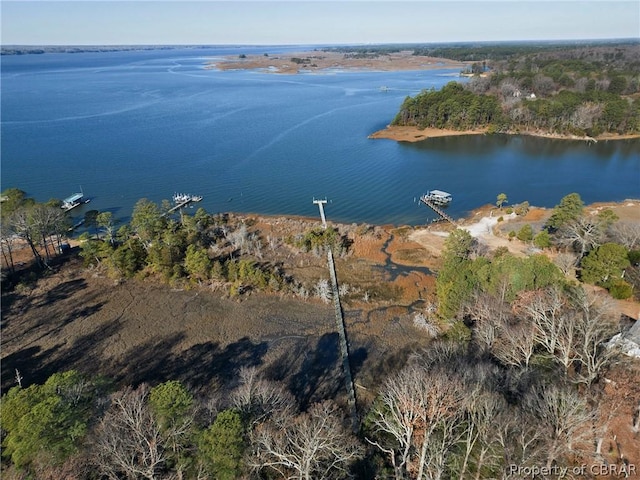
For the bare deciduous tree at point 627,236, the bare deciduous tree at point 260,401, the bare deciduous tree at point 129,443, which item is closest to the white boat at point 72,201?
the bare deciduous tree at point 129,443

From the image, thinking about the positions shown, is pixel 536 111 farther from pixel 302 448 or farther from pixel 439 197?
pixel 302 448

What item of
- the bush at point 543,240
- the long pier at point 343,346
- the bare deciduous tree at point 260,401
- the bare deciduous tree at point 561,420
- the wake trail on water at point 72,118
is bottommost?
the long pier at point 343,346

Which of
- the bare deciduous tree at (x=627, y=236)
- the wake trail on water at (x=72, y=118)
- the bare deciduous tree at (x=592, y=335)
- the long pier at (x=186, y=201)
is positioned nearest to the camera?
the bare deciduous tree at (x=592, y=335)

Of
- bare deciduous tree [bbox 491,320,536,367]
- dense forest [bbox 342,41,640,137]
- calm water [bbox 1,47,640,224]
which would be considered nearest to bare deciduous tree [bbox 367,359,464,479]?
bare deciduous tree [bbox 491,320,536,367]

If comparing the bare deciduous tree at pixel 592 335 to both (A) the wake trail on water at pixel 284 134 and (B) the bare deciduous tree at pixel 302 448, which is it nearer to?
(B) the bare deciduous tree at pixel 302 448

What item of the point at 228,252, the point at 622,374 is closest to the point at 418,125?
the point at 228,252

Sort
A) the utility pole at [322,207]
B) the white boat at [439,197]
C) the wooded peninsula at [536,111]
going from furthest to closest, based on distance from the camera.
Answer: the wooded peninsula at [536,111] < the white boat at [439,197] < the utility pole at [322,207]

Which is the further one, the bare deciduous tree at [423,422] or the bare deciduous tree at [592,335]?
the bare deciduous tree at [592,335]

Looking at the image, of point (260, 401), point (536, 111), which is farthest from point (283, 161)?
point (536, 111)
